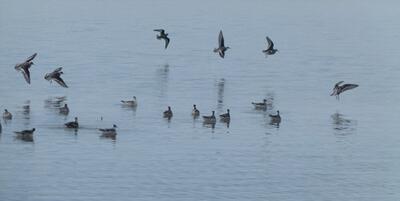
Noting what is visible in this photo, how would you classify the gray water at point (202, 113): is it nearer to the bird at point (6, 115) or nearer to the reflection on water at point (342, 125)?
the reflection on water at point (342, 125)

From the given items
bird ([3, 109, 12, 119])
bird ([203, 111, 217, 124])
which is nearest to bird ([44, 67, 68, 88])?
bird ([3, 109, 12, 119])

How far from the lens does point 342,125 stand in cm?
5534

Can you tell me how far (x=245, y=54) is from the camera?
83562mm

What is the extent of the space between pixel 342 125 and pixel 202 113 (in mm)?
6070

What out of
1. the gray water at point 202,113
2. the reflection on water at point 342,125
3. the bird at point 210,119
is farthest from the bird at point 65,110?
the reflection on water at point 342,125

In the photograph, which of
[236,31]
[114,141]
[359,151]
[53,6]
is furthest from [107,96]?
[53,6]

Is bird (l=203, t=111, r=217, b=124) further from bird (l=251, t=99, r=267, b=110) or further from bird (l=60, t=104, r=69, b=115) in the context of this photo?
bird (l=60, t=104, r=69, b=115)

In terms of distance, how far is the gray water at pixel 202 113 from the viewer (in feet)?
140

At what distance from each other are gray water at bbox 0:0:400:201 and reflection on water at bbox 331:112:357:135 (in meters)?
0.07

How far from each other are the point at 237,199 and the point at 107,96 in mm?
21755

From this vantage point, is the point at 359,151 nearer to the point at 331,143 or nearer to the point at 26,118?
the point at 331,143

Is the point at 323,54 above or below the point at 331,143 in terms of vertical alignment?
above

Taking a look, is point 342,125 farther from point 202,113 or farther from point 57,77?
point 57,77

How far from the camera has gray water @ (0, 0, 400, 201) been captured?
42.8 metres
